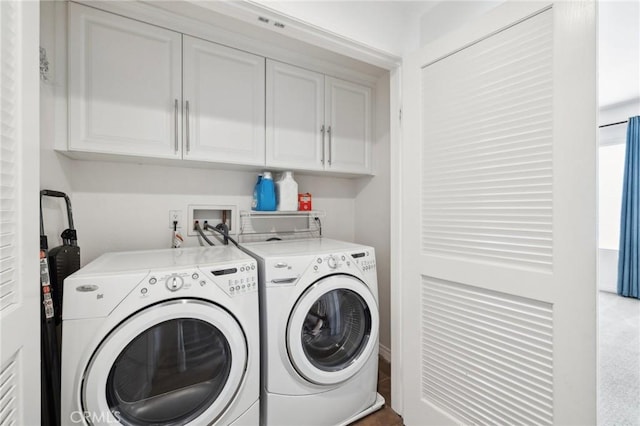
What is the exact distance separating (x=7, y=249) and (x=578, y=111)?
176 cm

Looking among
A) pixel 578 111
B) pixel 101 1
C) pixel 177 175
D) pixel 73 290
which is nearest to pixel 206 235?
pixel 177 175

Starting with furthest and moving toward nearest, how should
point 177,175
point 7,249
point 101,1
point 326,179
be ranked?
point 326,179 → point 177,175 → point 101,1 → point 7,249

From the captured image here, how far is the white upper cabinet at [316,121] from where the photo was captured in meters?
1.81

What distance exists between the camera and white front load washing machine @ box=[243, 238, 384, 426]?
4.27 feet

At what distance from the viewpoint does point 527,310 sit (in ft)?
3.50

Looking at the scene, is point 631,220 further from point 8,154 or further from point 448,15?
point 8,154

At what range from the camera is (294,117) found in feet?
6.13

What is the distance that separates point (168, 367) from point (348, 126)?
187cm

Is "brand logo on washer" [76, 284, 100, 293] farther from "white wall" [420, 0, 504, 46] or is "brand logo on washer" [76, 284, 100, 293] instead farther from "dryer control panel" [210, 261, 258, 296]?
"white wall" [420, 0, 504, 46]

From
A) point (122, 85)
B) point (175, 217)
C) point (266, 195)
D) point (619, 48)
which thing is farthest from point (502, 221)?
point (619, 48)

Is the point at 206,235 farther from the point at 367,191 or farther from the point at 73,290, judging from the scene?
the point at 367,191

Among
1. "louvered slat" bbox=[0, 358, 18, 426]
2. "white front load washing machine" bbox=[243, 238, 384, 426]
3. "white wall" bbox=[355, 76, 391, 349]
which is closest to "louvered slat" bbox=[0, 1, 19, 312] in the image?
"louvered slat" bbox=[0, 358, 18, 426]

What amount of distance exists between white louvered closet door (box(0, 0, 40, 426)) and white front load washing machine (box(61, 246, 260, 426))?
158 millimetres

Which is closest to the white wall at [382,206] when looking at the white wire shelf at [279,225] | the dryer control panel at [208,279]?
the white wire shelf at [279,225]
